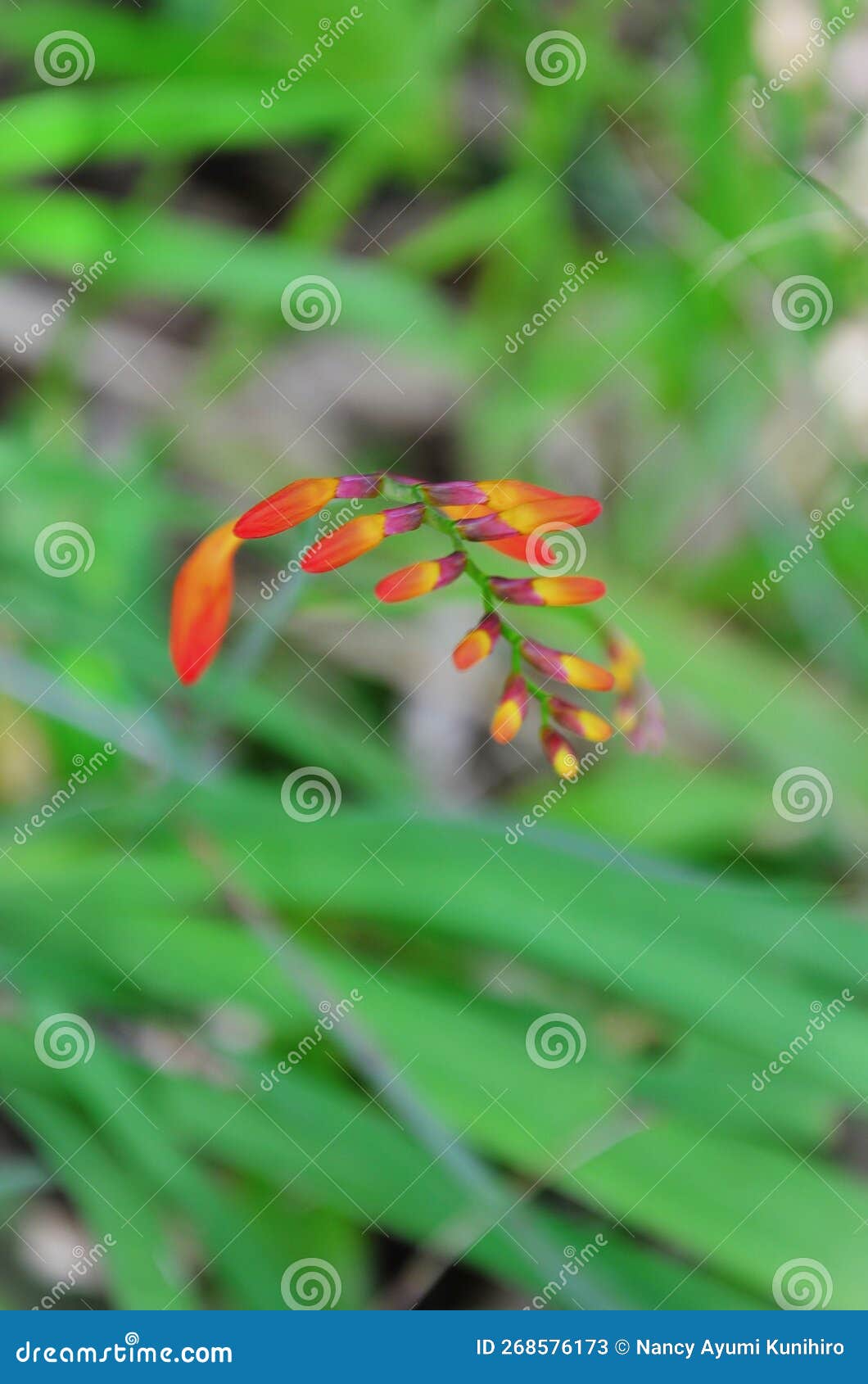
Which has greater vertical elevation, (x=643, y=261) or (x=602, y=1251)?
(x=643, y=261)

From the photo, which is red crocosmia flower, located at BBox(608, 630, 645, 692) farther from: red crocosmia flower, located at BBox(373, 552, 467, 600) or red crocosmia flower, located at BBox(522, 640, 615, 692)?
red crocosmia flower, located at BBox(373, 552, 467, 600)

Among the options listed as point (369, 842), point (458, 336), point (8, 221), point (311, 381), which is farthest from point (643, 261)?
point (369, 842)

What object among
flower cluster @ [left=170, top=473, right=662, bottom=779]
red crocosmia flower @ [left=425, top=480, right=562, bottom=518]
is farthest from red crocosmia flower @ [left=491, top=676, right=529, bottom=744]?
red crocosmia flower @ [left=425, top=480, right=562, bottom=518]

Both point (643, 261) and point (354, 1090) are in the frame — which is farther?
point (643, 261)

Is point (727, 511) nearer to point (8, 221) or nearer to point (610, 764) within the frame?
point (610, 764)

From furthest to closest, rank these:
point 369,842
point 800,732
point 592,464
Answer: point 592,464, point 800,732, point 369,842

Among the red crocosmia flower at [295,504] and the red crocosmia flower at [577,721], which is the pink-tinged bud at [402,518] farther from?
the red crocosmia flower at [577,721]

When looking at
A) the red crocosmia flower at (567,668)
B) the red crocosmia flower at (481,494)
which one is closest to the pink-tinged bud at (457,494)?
the red crocosmia flower at (481,494)

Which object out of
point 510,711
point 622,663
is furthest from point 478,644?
point 622,663
